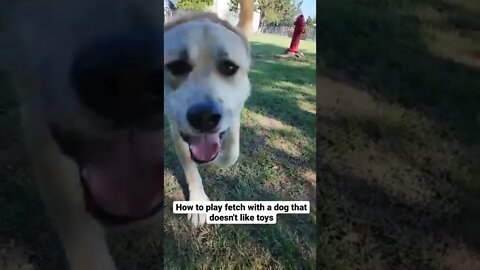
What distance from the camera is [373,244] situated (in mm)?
1492

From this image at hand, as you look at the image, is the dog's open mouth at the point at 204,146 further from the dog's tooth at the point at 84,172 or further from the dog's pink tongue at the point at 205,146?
the dog's tooth at the point at 84,172

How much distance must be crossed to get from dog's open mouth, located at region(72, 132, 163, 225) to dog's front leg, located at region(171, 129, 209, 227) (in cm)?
5

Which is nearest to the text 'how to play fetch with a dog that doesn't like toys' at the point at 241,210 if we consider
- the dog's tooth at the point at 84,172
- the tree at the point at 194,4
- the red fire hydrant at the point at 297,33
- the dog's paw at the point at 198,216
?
the dog's paw at the point at 198,216

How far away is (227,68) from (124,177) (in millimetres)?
374

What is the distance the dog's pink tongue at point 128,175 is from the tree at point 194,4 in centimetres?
32

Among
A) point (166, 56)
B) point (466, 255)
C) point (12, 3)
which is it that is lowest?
point (466, 255)

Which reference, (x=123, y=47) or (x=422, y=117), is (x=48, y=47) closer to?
(x=123, y=47)

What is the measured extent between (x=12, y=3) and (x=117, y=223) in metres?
0.61

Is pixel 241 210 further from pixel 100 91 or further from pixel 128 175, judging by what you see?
pixel 100 91

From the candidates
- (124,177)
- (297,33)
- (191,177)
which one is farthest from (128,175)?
(297,33)

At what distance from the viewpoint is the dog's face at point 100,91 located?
1489 mm

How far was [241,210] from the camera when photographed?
1494 millimetres

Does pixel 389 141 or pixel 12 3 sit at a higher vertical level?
pixel 12 3

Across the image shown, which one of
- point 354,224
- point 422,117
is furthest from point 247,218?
point 422,117
